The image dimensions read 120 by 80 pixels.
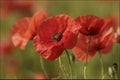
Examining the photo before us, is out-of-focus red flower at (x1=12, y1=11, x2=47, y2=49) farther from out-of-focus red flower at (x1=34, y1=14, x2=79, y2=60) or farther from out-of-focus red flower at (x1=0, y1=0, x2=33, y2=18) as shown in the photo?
out-of-focus red flower at (x1=0, y1=0, x2=33, y2=18)

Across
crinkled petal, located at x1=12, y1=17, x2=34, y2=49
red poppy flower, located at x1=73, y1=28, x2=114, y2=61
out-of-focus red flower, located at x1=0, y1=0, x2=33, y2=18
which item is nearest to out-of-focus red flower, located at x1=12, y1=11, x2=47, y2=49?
crinkled petal, located at x1=12, y1=17, x2=34, y2=49

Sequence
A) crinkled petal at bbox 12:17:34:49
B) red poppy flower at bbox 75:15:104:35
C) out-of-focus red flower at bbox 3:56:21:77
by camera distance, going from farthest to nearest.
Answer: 1. out-of-focus red flower at bbox 3:56:21:77
2. crinkled petal at bbox 12:17:34:49
3. red poppy flower at bbox 75:15:104:35

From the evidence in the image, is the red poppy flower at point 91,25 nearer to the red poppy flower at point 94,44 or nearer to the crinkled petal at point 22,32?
the red poppy flower at point 94,44

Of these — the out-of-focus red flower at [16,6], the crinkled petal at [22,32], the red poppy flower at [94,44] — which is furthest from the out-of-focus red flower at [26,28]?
the out-of-focus red flower at [16,6]

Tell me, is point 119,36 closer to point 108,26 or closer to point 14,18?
point 108,26

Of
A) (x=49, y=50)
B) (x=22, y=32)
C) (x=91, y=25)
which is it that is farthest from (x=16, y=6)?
(x=49, y=50)

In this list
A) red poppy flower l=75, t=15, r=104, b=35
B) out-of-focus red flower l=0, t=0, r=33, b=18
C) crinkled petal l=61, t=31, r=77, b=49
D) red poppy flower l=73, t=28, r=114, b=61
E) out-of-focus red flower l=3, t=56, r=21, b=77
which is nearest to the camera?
crinkled petal l=61, t=31, r=77, b=49

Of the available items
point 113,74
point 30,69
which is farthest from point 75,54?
point 30,69
